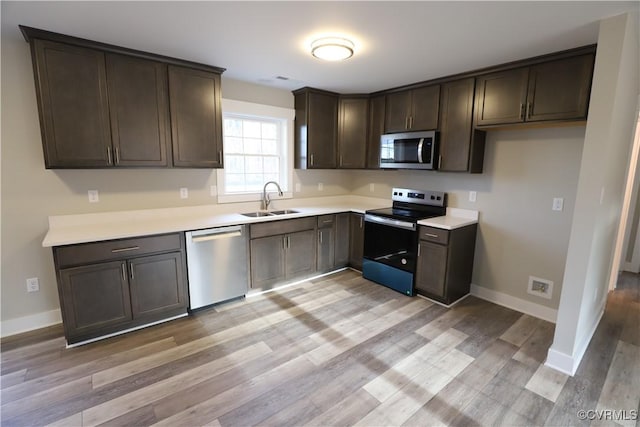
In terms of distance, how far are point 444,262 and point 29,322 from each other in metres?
3.89

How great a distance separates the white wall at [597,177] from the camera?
195 cm

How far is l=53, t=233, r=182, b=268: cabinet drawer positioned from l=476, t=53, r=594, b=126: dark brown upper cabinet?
10.5 ft

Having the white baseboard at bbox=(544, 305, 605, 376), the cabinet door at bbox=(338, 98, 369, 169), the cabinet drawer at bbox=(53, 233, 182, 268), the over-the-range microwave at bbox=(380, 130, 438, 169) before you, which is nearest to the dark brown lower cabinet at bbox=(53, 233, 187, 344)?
the cabinet drawer at bbox=(53, 233, 182, 268)

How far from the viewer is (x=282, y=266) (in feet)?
11.7

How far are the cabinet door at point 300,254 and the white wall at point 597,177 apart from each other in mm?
2457

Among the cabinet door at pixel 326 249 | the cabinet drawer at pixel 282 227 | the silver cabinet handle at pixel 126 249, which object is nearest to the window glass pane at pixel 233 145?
the cabinet drawer at pixel 282 227

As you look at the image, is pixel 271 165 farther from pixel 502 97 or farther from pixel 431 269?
pixel 502 97

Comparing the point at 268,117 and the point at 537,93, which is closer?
the point at 537,93

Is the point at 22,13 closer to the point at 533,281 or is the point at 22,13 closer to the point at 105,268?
the point at 105,268

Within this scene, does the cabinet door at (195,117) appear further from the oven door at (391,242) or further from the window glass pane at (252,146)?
the oven door at (391,242)

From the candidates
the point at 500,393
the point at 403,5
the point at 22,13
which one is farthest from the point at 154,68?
the point at 500,393

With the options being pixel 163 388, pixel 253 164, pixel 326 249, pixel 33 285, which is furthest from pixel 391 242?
pixel 33 285

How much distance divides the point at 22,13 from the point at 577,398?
14.5 ft

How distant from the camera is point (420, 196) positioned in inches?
153
